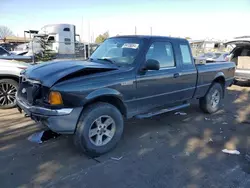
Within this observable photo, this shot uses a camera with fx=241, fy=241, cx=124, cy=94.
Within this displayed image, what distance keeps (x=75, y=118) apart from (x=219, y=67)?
14.3 feet

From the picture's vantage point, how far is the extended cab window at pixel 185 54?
17.0 feet

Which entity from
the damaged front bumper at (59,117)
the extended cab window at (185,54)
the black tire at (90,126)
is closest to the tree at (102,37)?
the extended cab window at (185,54)

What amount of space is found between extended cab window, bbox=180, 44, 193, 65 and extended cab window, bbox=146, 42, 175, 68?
0.36 metres

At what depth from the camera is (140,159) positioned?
381cm

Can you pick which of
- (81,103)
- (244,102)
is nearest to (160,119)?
(81,103)

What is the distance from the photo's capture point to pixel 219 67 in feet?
20.6

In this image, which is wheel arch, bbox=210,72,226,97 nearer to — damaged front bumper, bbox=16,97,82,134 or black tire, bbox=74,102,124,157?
black tire, bbox=74,102,124,157

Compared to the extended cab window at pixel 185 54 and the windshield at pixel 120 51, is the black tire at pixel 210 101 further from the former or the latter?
the windshield at pixel 120 51

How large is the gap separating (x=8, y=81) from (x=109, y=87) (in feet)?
11.8

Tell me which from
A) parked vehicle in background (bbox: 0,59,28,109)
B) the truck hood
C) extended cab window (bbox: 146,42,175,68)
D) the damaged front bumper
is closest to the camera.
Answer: the damaged front bumper

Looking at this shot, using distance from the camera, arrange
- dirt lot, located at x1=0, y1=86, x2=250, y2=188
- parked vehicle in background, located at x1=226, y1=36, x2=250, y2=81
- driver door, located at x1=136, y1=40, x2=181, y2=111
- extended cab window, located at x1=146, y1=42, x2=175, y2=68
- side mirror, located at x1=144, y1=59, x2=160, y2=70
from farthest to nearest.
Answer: parked vehicle in background, located at x1=226, y1=36, x2=250, y2=81
extended cab window, located at x1=146, y1=42, x2=175, y2=68
driver door, located at x1=136, y1=40, x2=181, y2=111
side mirror, located at x1=144, y1=59, x2=160, y2=70
dirt lot, located at x1=0, y1=86, x2=250, y2=188

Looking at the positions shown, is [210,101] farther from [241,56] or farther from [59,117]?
[241,56]

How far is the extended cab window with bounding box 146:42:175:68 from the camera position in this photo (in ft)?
15.0

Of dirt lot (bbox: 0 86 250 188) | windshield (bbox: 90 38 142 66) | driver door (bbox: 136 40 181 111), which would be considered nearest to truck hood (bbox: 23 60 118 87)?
windshield (bbox: 90 38 142 66)
